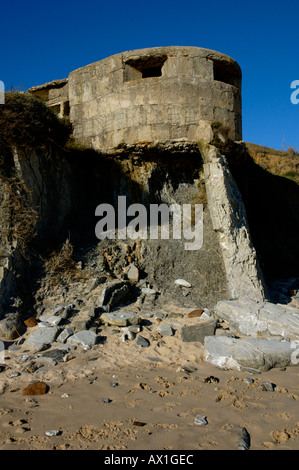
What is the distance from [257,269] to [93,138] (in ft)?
12.5

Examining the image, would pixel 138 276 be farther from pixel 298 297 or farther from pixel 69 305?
pixel 298 297

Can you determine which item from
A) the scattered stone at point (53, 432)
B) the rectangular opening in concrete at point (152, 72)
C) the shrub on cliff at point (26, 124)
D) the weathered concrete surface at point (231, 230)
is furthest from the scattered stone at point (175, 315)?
the rectangular opening in concrete at point (152, 72)

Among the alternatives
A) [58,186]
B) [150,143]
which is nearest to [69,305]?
[58,186]

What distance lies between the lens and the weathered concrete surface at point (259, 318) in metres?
4.55

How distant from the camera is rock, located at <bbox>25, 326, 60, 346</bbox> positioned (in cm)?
425

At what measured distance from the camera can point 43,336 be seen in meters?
4.34

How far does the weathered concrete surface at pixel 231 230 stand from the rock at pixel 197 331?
1124 millimetres

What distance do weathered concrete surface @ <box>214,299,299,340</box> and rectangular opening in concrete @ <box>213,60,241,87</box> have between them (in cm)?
Result: 425

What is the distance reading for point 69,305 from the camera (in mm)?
4941

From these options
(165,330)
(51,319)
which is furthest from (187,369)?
(51,319)

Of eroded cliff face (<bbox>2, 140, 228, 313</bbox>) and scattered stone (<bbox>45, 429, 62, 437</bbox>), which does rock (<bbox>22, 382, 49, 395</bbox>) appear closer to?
scattered stone (<bbox>45, 429, 62, 437</bbox>)

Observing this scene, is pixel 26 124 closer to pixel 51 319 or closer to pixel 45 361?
pixel 51 319

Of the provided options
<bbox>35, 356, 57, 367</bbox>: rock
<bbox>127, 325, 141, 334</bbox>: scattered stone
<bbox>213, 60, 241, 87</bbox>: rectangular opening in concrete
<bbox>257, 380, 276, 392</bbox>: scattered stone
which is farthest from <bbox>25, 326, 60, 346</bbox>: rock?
<bbox>213, 60, 241, 87</bbox>: rectangular opening in concrete
